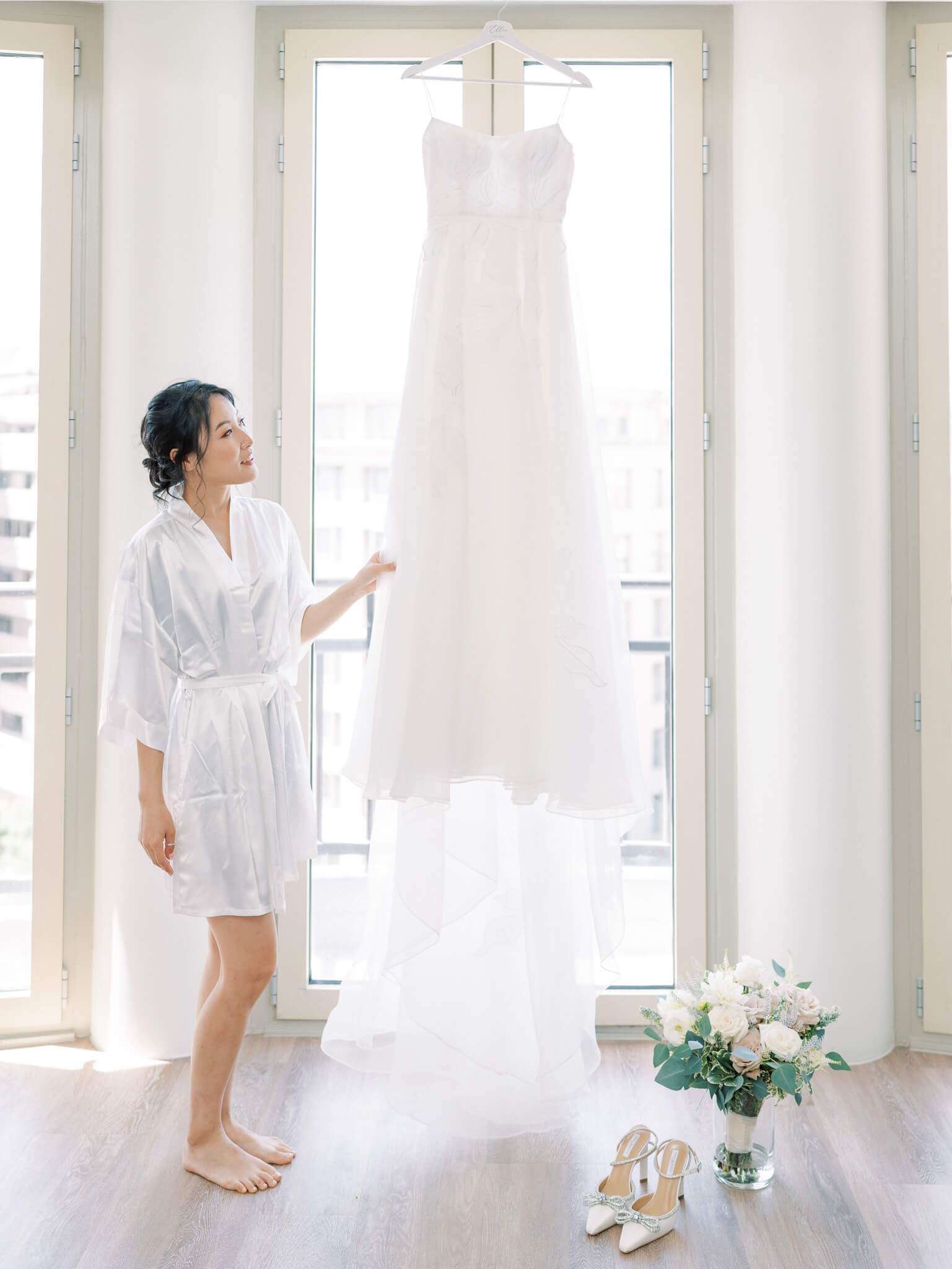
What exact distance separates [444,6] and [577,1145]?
106 inches

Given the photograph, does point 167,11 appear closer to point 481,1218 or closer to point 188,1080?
point 188,1080

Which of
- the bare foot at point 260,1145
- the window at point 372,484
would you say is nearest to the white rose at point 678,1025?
the bare foot at point 260,1145

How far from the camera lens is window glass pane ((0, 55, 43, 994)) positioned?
251 cm

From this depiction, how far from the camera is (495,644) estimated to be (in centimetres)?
176

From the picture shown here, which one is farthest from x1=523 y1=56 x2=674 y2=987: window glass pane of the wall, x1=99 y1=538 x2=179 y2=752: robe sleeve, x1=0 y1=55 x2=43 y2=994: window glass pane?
x1=0 y1=55 x2=43 y2=994: window glass pane

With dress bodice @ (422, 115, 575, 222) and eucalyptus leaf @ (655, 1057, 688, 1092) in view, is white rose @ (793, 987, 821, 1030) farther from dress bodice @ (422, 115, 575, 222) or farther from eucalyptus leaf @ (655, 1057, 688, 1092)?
dress bodice @ (422, 115, 575, 222)

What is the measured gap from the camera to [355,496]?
2525 millimetres

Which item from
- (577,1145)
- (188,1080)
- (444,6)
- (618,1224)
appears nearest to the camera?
(618,1224)

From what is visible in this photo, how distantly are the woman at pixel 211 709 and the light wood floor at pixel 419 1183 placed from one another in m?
0.13

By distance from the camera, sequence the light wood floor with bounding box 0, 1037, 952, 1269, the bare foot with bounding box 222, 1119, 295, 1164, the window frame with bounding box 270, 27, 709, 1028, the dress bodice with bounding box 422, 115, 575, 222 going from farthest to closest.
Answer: the window frame with bounding box 270, 27, 709, 1028 < the bare foot with bounding box 222, 1119, 295, 1164 < the dress bodice with bounding box 422, 115, 575, 222 < the light wood floor with bounding box 0, 1037, 952, 1269

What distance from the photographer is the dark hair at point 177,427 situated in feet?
6.05

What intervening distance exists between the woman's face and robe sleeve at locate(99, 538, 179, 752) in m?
0.18

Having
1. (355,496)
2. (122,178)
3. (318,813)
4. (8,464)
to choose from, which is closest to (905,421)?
(355,496)

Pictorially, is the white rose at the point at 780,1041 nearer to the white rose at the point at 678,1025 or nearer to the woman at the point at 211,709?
the white rose at the point at 678,1025
